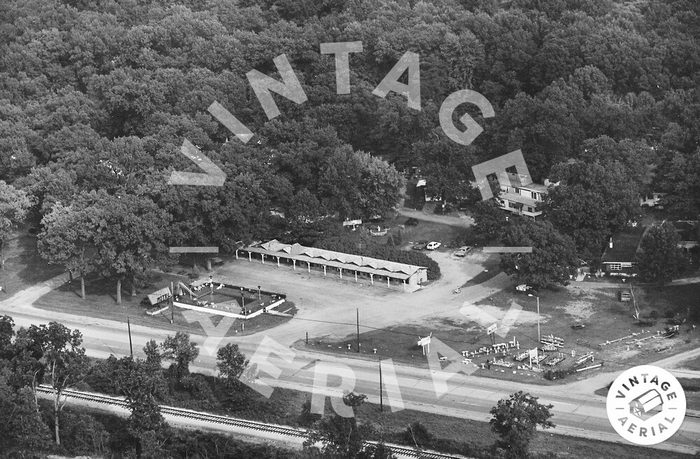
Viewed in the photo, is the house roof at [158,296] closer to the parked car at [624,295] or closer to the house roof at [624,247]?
the house roof at [624,247]

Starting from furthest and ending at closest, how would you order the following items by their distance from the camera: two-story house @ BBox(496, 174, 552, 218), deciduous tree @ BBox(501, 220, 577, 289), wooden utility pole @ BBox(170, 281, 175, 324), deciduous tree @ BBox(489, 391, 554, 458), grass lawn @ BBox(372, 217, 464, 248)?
two-story house @ BBox(496, 174, 552, 218) → grass lawn @ BBox(372, 217, 464, 248) → wooden utility pole @ BBox(170, 281, 175, 324) → deciduous tree @ BBox(501, 220, 577, 289) → deciduous tree @ BBox(489, 391, 554, 458)

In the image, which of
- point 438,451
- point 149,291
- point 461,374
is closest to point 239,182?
point 149,291

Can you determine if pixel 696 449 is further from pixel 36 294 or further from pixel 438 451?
pixel 36 294

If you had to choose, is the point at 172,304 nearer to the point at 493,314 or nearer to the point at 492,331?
the point at 493,314

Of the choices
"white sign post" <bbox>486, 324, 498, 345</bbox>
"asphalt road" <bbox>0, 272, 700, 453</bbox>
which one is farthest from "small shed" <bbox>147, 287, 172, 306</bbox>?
"white sign post" <bbox>486, 324, 498, 345</bbox>

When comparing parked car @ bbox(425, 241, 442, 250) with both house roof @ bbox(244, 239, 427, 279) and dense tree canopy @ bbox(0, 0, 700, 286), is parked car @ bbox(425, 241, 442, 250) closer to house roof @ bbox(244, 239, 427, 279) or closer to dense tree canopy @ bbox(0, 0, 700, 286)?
dense tree canopy @ bbox(0, 0, 700, 286)

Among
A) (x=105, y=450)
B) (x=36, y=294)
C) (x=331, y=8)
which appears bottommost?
(x=105, y=450)

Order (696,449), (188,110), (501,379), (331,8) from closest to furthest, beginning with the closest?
(696,449) < (501,379) < (188,110) < (331,8)
